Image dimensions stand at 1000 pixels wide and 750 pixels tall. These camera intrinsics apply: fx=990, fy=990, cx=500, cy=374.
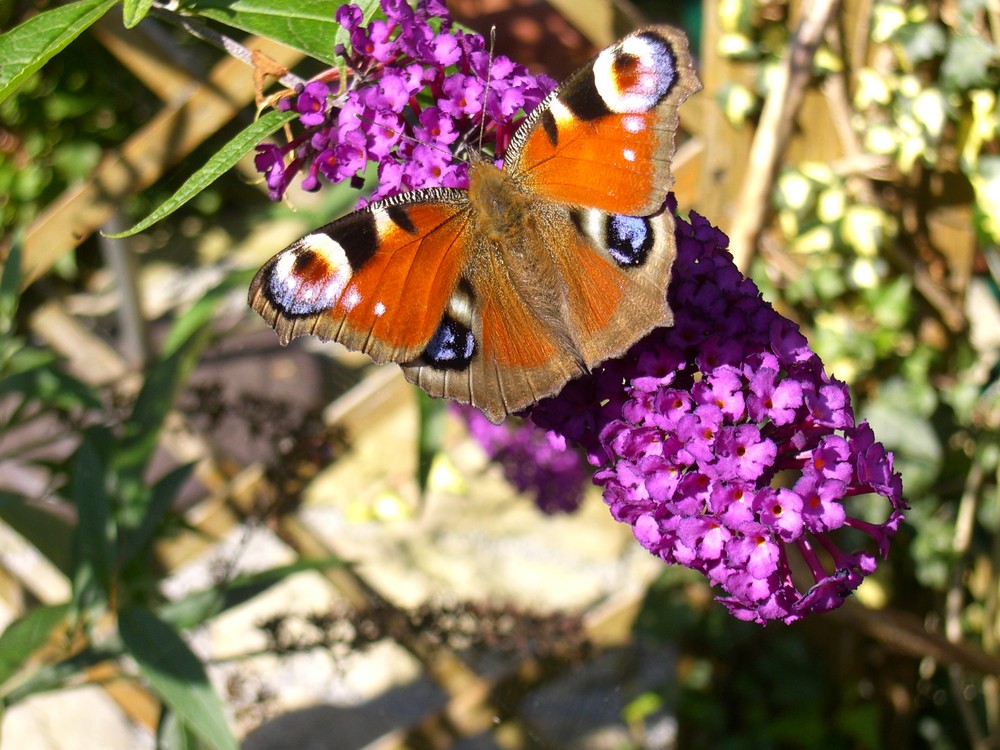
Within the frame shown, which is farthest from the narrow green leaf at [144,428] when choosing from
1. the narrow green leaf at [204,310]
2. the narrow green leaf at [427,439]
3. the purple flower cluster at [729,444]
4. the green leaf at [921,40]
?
the green leaf at [921,40]

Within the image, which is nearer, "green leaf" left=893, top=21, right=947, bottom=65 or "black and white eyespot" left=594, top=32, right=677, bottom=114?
"black and white eyespot" left=594, top=32, right=677, bottom=114

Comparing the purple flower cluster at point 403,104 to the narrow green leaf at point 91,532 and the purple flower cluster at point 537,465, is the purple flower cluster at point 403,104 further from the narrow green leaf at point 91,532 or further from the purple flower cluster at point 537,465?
the purple flower cluster at point 537,465

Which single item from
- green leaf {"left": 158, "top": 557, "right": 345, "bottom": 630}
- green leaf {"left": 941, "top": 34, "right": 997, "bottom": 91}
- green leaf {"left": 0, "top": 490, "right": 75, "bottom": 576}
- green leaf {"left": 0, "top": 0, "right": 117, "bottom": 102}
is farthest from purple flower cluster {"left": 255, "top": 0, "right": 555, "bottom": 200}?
green leaf {"left": 941, "top": 34, "right": 997, "bottom": 91}

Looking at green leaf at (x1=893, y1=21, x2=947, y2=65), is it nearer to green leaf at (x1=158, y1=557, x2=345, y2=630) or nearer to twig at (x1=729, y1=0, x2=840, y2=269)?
twig at (x1=729, y1=0, x2=840, y2=269)

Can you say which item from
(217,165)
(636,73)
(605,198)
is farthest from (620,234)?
(217,165)

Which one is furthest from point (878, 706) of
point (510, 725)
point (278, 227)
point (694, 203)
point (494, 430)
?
point (278, 227)
